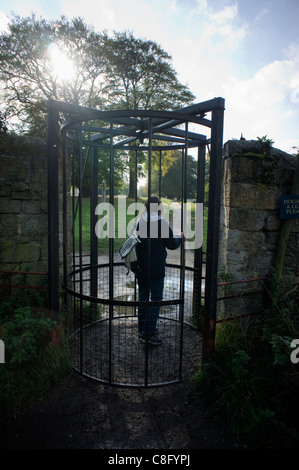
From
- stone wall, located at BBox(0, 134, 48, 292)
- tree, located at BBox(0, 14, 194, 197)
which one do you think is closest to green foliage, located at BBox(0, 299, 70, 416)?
stone wall, located at BBox(0, 134, 48, 292)

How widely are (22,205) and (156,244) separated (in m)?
1.63

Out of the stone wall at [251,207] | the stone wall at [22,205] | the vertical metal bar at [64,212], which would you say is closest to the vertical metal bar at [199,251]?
the stone wall at [251,207]

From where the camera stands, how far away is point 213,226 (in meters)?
2.86

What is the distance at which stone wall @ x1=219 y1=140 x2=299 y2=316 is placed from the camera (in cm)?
325

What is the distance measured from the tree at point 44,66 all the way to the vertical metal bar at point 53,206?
519 inches

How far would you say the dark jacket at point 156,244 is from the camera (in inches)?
134

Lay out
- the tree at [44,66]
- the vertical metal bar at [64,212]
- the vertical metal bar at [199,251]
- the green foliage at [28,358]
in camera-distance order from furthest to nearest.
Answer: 1. the tree at [44,66]
2. the vertical metal bar at [199,251]
3. the vertical metal bar at [64,212]
4. the green foliage at [28,358]

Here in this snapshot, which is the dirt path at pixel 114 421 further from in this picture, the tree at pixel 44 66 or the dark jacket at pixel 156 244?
the tree at pixel 44 66

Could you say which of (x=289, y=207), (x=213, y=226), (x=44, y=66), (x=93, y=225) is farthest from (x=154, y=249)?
(x=44, y=66)

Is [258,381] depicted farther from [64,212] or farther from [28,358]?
[64,212]

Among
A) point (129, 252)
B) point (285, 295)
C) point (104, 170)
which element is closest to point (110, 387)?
point (129, 252)
